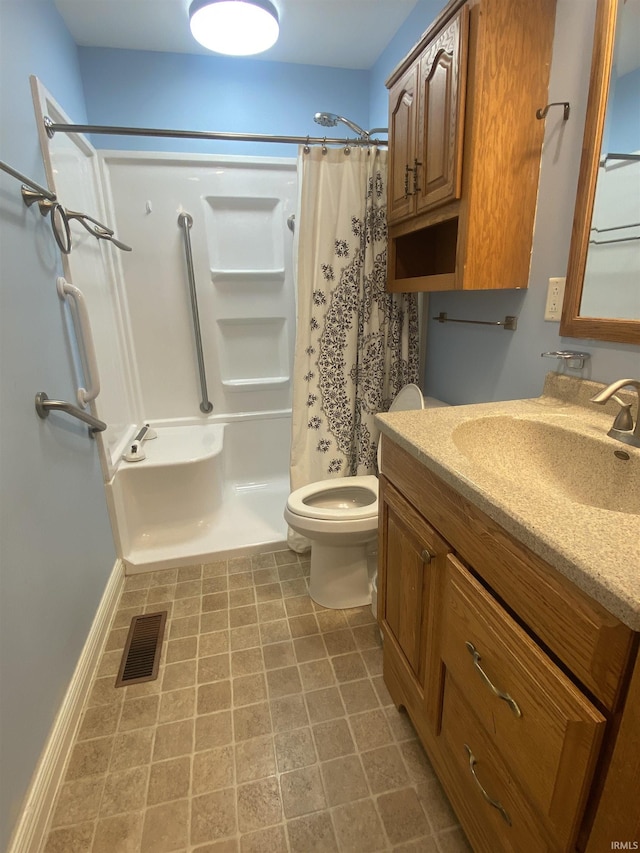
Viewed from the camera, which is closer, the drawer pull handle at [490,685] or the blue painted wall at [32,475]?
the drawer pull handle at [490,685]

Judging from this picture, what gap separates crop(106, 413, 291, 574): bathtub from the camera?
6.63 feet

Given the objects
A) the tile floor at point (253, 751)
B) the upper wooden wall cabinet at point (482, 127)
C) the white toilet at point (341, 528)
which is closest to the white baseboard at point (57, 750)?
the tile floor at point (253, 751)

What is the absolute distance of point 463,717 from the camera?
88cm

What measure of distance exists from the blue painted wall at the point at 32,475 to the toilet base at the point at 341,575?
89cm

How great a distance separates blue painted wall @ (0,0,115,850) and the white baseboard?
37mm

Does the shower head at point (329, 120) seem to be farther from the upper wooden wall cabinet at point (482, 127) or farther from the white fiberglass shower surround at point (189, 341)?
the white fiberglass shower surround at point (189, 341)

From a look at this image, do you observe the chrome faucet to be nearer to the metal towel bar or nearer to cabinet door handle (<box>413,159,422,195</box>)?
cabinet door handle (<box>413,159,422,195</box>)

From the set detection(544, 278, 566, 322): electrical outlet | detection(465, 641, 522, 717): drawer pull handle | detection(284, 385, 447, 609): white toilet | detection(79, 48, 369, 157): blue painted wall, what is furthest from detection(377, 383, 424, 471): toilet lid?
detection(79, 48, 369, 157): blue painted wall

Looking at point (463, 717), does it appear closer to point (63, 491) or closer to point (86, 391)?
point (63, 491)

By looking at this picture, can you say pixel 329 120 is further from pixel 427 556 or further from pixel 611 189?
pixel 427 556

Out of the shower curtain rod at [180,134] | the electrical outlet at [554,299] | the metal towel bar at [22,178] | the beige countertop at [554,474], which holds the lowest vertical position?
the beige countertop at [554,474]

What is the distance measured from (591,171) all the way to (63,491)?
1.83 meters

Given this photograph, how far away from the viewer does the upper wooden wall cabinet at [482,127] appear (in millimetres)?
1107

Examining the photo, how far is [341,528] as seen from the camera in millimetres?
1588
